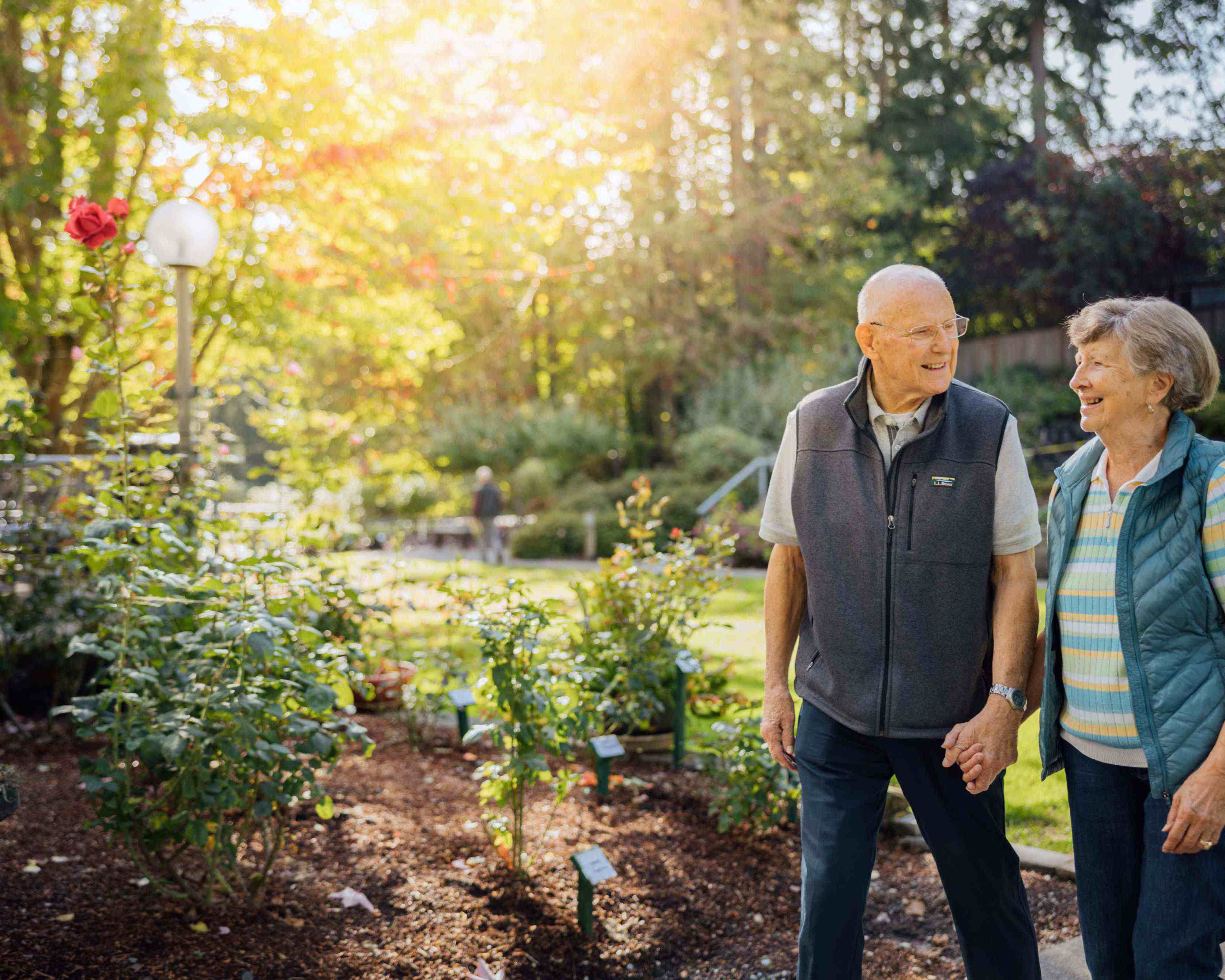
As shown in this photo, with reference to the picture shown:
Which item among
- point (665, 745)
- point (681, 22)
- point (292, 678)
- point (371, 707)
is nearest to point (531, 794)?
A: point (665, 745)

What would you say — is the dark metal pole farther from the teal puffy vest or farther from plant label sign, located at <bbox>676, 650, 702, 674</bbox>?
the teal puffy vest

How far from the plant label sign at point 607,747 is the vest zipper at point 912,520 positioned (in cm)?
197

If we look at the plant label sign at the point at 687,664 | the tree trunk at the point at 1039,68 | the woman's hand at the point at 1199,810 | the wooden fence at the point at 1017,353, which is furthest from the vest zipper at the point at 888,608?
the tree trunk at the point at 1039,68

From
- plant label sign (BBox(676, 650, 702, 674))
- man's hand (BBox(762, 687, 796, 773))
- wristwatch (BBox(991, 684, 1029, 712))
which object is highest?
wristwatch (BBox(991, 684, 1029, 712))

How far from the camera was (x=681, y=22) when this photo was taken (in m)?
18.1

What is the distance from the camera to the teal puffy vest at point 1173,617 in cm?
184

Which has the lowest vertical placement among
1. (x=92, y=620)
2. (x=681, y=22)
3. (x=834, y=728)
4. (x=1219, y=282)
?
(x=92, y=620)

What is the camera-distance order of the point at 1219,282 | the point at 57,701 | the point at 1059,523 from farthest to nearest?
the point at 1219,282, the point at 57,701, the point at 1059,523

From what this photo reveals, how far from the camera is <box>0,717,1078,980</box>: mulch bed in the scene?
2.83 m

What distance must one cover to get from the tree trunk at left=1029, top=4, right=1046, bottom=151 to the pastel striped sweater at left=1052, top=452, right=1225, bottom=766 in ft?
72.7

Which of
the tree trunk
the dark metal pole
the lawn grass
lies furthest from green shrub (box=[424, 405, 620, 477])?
the dark metal pole

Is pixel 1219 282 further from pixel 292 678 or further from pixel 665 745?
pixel 292 678

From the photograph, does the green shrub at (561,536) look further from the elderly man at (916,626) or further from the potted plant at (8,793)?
the elderly man at (916,626)

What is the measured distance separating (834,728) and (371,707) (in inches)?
164
